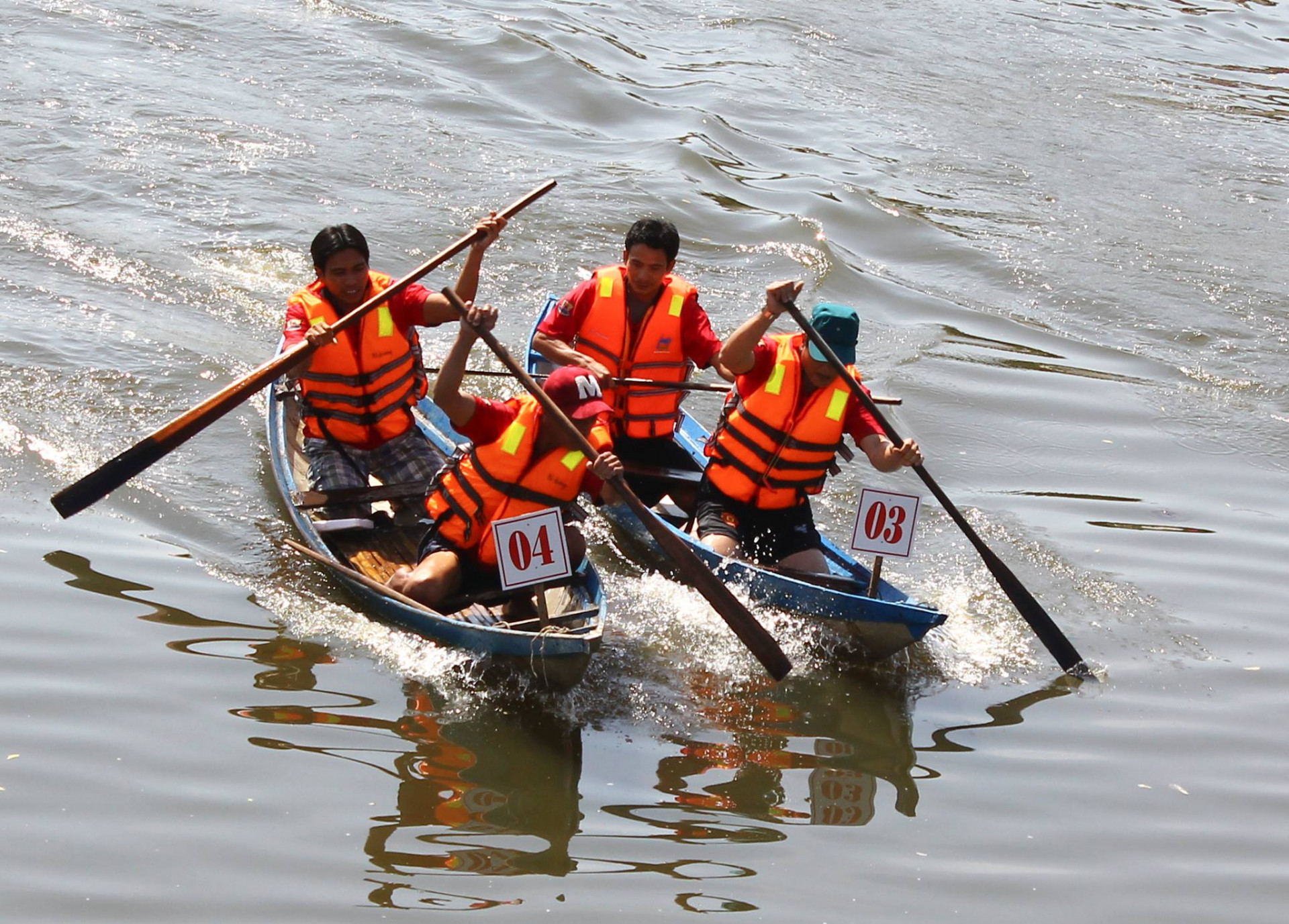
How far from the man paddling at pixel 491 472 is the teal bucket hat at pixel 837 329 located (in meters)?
1.26

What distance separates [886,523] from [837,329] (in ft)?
3.05

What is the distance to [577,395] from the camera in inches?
239

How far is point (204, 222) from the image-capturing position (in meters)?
11.6

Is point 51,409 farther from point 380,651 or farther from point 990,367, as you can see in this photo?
point 990,367

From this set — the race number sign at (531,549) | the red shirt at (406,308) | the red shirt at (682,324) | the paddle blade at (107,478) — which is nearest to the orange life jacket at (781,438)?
the red shirt at (682,324)

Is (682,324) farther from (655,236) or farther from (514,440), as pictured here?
(514,440)

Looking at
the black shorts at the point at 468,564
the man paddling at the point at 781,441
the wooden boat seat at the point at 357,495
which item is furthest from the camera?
the wooden boat seat at the point at 357,495

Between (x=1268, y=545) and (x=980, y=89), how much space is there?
34.1 ft

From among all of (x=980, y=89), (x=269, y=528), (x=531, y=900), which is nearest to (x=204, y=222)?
(x=269, y=528)

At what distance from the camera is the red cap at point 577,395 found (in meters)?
6.07

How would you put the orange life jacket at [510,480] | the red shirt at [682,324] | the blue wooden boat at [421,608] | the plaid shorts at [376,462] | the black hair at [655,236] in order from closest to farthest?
the blue wooden boat at [421,608] → the orange life jacket at [510,480] → the plaid shorts at [376,462] → the black hair at [655,236] → the red shirt at [682,324]

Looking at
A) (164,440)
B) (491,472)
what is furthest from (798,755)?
(164,440)

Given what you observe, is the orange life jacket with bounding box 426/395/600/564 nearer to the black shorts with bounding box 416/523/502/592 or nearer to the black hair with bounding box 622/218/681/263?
the black shorts with bounding box 416/523/502/592

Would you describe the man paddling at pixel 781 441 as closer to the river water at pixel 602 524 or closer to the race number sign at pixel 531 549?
the river water at pixel 602 524
